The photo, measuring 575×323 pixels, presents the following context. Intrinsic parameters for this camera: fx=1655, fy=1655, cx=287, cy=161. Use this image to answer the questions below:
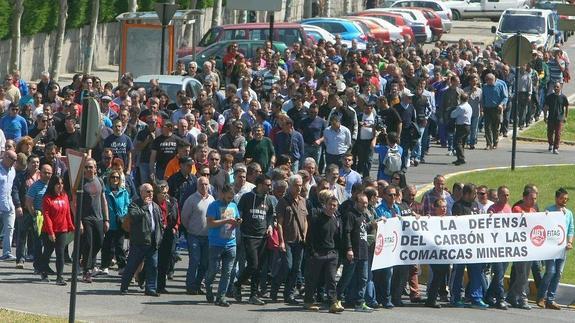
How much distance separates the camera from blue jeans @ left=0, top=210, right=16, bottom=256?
21.5m

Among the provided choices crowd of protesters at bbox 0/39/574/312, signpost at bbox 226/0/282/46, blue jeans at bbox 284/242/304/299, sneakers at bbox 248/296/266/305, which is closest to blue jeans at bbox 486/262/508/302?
crowd of protesters at bbox 0/39/574/312

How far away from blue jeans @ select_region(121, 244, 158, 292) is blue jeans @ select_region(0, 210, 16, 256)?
8.17 feet

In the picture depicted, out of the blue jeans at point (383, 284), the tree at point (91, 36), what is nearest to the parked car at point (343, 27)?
the tree at point (91, 36)

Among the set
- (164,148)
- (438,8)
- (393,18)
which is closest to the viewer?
(164,148)

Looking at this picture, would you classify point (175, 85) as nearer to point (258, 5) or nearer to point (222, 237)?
point (258, 5)

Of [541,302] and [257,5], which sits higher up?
[257,5]

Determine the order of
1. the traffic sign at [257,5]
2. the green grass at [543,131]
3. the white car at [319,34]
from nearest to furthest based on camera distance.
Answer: the green grass at [543,131] → the traffic sign at [257,5] → the white car at [319,34]

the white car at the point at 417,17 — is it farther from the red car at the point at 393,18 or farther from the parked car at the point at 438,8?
the parked car at the point at 438,8

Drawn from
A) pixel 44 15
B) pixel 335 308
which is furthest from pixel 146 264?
pixel 44 15

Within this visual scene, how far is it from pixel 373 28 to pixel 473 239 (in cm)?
3487

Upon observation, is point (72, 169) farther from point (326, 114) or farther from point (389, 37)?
point (389, 37)

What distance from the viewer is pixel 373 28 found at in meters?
54.8

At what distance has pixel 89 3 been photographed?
50.8 metres

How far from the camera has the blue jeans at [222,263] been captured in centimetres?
1939
